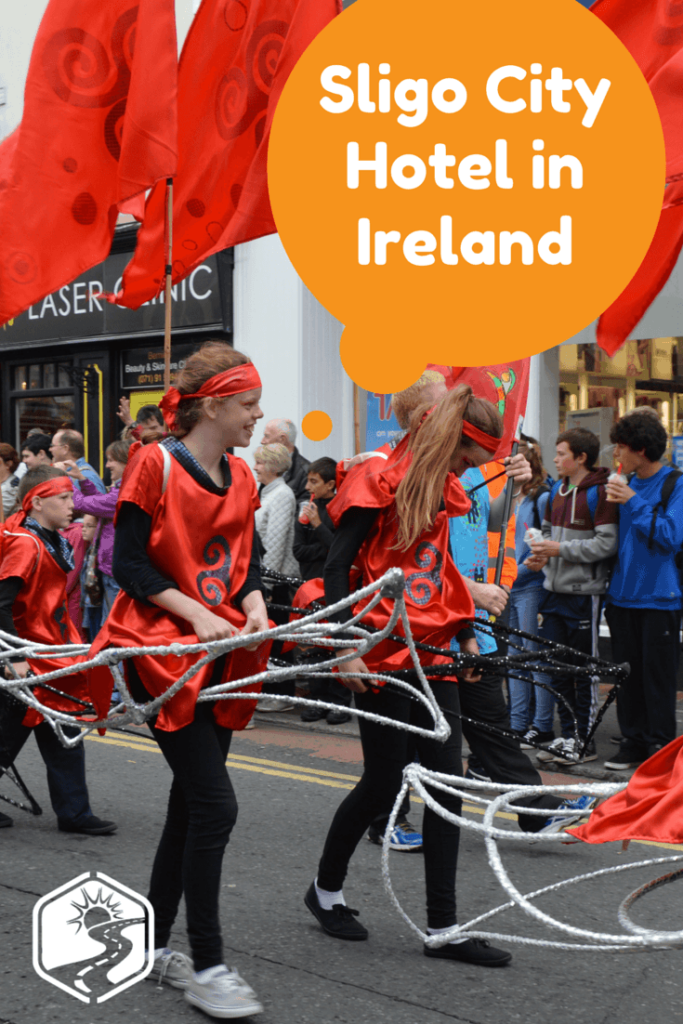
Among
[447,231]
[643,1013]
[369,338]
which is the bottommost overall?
[643,1013]

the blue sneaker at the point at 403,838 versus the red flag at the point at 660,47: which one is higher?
the red flag at the point at 660,47

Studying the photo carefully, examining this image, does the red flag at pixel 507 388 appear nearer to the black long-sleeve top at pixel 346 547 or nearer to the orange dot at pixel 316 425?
the black long-sleeve top at pixel 346 547

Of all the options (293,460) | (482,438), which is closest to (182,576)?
(482,438)

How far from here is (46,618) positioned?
5.21m

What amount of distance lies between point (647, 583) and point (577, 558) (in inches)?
17.2

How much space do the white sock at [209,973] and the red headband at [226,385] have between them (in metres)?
1.70

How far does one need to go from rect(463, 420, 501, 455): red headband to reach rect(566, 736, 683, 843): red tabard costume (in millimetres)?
1356

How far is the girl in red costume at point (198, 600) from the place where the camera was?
3.26 meters

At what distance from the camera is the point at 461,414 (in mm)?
3672

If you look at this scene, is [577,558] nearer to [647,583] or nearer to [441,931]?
[647,583]

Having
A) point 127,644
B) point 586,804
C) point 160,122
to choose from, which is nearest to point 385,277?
point 160,122

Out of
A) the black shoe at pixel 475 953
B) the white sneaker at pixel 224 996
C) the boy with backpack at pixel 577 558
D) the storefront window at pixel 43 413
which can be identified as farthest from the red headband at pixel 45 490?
the storefront window at pixel 43 413

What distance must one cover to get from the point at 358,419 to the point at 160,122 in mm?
6578

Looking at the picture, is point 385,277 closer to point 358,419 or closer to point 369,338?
point 369,338
